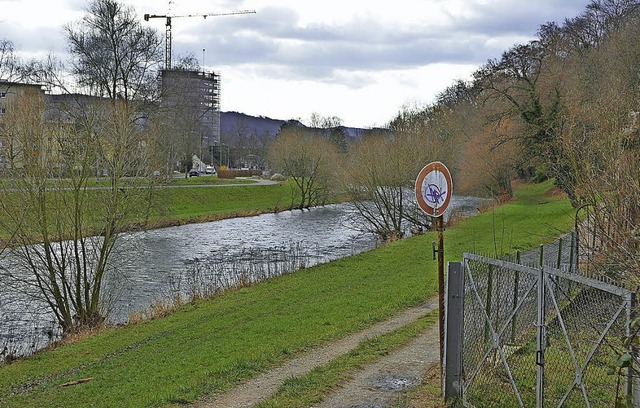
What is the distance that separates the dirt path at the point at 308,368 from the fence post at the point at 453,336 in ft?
3.83

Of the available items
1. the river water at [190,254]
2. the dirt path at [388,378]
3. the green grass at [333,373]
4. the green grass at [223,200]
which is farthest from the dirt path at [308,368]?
the green grass at [223,200]

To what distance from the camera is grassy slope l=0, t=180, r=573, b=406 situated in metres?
10.4

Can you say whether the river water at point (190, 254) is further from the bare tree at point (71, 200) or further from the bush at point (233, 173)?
the bush at point (233, 173)

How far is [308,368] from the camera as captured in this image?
988 cm

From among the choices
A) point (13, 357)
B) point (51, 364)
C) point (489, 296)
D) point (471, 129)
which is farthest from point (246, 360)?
point (471, 129)

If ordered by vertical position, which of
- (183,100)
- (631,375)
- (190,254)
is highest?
(183,100)

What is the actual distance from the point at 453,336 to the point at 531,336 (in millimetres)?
1461

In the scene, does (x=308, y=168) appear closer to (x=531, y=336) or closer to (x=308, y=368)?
(x=308, y=368)

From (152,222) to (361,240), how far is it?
13495mm

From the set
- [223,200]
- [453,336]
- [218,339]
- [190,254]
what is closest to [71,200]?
[218,339]

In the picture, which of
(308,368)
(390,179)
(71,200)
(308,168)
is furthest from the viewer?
(308,168)

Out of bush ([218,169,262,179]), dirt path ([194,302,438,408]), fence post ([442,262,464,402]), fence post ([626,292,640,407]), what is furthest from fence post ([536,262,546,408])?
bush ([218,169,262,179])

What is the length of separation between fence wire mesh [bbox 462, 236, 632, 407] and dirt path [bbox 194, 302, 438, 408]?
1610mm

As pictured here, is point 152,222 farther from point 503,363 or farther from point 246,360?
point 503,363
